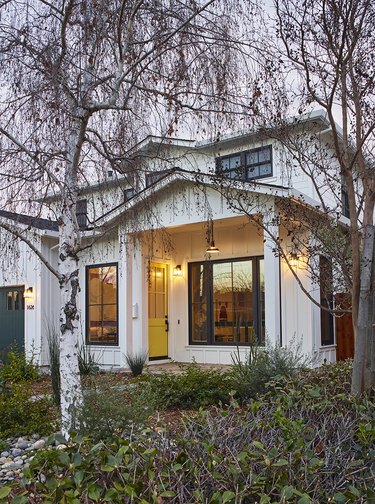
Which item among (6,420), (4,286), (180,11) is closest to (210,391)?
(6,420)

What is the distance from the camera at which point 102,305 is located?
12.6 meters

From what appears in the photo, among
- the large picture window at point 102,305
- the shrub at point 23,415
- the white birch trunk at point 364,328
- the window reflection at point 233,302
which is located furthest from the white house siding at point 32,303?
the white birch trunk at point 364,328

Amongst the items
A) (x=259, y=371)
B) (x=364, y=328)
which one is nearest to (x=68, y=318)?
(x=259, y=371)

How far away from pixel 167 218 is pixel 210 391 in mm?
4774

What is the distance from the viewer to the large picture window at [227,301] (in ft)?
37.9

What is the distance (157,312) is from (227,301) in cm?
181

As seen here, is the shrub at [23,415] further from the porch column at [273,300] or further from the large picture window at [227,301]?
the large picture window at [227,301]

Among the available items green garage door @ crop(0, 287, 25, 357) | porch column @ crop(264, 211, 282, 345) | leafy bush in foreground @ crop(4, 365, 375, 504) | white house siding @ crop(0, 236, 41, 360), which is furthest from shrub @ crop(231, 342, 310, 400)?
green garage door @ crop(0, 287, 25, 357)

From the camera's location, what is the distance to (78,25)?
Answer: 4.97m

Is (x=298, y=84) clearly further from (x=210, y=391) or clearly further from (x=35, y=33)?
(x=210, y=391)

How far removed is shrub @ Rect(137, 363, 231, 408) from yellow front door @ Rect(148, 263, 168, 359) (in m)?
4.87

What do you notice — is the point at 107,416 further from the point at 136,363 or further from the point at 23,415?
the point at 136,363

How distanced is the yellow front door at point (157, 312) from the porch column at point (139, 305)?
0.65 meters

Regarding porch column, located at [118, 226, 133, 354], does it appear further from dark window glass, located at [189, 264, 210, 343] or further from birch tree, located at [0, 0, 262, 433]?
birch tree, located at [0, 0, 262, 433]
